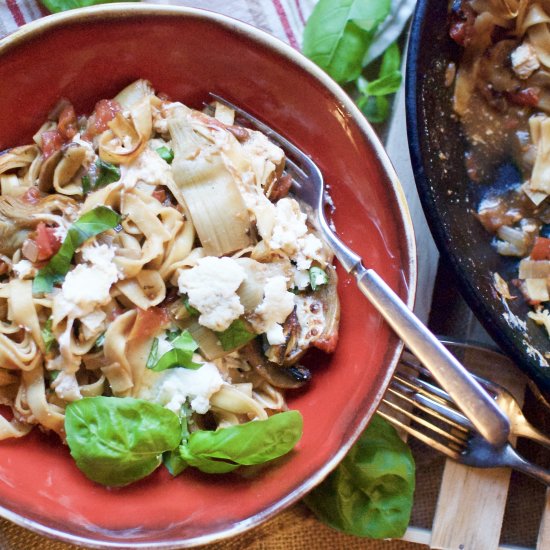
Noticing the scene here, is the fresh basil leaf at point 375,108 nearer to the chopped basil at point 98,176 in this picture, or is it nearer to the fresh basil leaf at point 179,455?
the chopped basil at point 98,176

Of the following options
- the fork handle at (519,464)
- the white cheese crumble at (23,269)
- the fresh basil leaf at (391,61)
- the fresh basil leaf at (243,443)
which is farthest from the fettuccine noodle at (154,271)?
the fork handle at (519,464)

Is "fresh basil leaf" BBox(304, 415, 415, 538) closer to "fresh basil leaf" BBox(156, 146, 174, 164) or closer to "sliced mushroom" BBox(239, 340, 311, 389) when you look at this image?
"sliced mushroom" BBox(239, 340, 311, 389)

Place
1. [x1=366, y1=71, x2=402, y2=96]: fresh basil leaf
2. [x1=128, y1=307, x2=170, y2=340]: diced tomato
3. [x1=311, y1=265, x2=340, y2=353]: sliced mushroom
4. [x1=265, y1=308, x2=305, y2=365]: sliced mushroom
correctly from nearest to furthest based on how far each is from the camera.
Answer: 1. [x1=128, y1=307, x2=170, y2=340]: diced tomato
2. [x1=265, y1=308, x2=305, y2=365]: sliced mushroom
3. [x1=311, y1=265, x2=340, y2=353]: sliced mushroom
4. [x1=366, y1=71, x2=402, y2=96]: fresh basil leaf

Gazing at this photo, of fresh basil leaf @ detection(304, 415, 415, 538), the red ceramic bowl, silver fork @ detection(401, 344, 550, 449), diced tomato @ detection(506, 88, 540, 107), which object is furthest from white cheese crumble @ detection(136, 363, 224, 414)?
diced tomato @ detection(506, 88, 540, 107)

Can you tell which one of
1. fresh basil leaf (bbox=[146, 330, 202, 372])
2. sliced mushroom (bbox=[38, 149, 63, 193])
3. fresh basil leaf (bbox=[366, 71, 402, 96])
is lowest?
fresh basil leaf (bbox=[146, 330, 202, 372])

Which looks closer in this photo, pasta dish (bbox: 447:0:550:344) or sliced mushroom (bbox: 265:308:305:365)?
sliced mushroom (bbox: 265:308:305:365)

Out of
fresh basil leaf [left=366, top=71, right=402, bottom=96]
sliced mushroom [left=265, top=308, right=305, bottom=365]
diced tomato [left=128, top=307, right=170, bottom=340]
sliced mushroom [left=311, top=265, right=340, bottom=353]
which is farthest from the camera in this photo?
fresh basil leaf [left=366, top=71, right=402, bottom=96]

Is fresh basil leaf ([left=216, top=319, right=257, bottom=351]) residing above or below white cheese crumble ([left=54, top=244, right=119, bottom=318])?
below

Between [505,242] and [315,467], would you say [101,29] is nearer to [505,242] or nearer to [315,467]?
[315,467]
